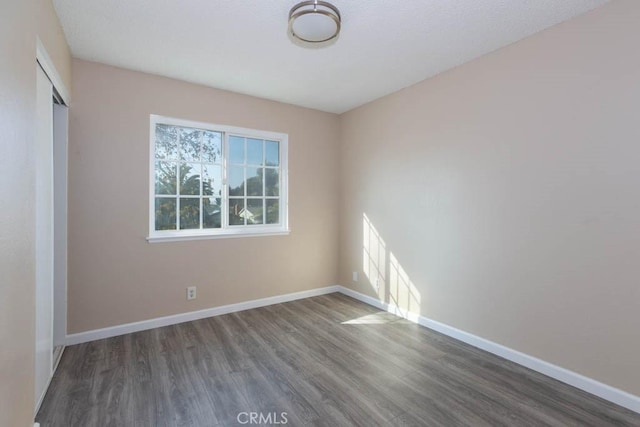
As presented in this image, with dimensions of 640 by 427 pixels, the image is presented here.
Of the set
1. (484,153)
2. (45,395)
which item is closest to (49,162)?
(45,395)

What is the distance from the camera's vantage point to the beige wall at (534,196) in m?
1.93

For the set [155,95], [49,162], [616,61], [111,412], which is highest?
[155,95]

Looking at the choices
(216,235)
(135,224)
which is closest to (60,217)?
(135,224)

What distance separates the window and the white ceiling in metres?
0.60

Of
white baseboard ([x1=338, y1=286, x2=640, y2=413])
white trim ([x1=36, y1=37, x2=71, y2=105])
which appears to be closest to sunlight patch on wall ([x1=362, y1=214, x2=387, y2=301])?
white baseboard ([x1=338, y1=286, x2=640, y2=413])

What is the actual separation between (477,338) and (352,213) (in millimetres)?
2095

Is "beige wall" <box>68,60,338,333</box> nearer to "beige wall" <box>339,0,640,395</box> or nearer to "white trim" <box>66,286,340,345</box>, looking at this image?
"white trim" <box>66,286,340,345</box>

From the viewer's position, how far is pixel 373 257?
383cm

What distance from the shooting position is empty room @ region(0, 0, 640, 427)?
1870 mm

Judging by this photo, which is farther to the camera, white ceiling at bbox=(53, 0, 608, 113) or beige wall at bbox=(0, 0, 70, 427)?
white ceiling at bbox=(53, 0, 608, 113)

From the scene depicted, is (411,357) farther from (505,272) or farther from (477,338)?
(505,272)

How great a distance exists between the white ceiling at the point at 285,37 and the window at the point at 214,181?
1.96 feet

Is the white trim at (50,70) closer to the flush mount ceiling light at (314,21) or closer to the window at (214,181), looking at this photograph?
the window at (214,181)

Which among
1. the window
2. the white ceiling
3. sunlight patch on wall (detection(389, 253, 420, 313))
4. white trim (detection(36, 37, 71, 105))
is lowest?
sunlight patch on wall (detection(389, 253, 420, 313))
